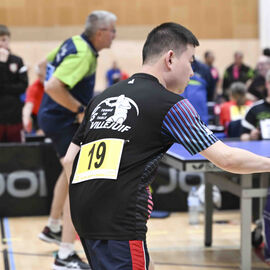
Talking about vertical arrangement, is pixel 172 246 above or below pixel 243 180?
below

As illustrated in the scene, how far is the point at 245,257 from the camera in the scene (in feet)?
13.4

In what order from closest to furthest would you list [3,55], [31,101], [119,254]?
[119,254] < [3,55] < [31,101]

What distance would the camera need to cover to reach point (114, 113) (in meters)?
2.27

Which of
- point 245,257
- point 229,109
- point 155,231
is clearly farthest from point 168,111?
point 229,109

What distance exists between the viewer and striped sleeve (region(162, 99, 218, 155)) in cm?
220

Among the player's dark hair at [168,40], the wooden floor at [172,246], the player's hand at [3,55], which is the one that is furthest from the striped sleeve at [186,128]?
the player's hand at [3,55]

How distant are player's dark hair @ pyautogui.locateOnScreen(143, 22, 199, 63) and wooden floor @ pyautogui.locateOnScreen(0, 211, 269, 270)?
93.5 inches

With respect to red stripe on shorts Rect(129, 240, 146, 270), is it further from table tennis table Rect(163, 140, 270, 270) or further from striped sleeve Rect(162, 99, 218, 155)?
table tennis table Rect(163, 140, 270, 270)

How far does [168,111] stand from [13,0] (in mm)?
14670

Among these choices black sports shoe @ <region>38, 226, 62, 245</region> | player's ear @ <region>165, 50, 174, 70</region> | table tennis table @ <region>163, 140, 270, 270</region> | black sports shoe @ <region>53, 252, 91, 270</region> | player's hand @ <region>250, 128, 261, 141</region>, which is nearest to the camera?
player's ear @ <region>165, 50, 174, 70</region>

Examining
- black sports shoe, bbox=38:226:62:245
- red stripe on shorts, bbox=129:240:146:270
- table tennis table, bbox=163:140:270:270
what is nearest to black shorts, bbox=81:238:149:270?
red stripe on shorts, bbox=129:240:146:270

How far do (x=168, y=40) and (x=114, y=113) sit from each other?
361 mm

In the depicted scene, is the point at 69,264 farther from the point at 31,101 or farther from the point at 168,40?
the point at 31,101

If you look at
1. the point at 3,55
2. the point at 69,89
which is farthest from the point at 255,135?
the point at 3,55
